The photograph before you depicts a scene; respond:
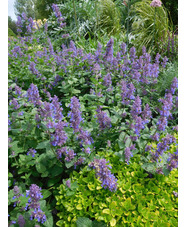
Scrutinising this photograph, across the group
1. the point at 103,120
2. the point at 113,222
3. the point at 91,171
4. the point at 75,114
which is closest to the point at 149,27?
the point at 103,120

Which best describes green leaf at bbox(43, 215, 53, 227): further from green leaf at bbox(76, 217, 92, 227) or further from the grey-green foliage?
the grey-green foliage

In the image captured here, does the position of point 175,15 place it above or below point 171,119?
above

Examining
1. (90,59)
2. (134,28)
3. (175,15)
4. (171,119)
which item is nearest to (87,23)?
(134,28)

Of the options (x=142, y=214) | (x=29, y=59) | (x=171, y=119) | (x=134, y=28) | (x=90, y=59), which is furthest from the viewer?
(x=134, y=28)

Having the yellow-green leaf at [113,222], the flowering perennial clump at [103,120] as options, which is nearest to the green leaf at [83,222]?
the yellow-green leaf at [113,222]

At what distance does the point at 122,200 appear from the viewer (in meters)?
1.74

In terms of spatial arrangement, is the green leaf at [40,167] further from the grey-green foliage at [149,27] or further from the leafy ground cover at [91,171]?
the grey-green foliage at [149,27]

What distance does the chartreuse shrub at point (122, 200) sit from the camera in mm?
1615

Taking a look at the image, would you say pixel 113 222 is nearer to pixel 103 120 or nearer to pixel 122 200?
pixel 122 200
